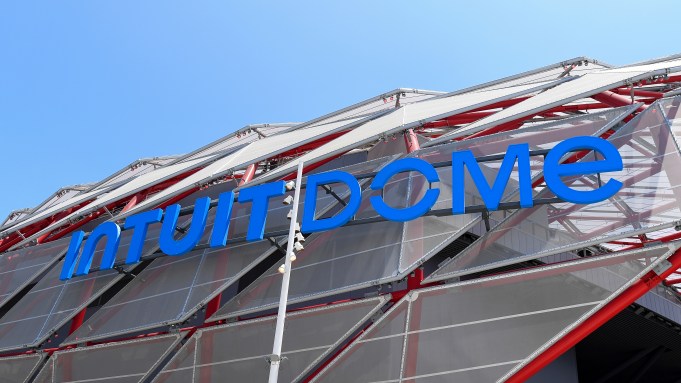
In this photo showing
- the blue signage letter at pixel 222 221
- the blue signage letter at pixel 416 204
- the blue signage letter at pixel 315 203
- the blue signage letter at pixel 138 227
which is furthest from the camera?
the blue signage letter at pixel 138 227

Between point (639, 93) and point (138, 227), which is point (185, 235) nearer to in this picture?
point (138, 227)

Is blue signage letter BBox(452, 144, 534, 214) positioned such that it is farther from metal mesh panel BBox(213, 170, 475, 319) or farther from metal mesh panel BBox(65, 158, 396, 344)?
metal mesh panel BBox(65, 158, 396, 344)

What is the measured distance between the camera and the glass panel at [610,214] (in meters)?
14.9

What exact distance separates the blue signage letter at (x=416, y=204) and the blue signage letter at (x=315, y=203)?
18.7 inches

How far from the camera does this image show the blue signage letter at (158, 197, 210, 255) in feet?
62.4

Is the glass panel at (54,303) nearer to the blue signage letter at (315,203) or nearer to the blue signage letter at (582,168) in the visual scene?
the blue signage letter at (315,203)

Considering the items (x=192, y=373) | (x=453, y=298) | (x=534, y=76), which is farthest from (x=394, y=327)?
(x=534, y=76)

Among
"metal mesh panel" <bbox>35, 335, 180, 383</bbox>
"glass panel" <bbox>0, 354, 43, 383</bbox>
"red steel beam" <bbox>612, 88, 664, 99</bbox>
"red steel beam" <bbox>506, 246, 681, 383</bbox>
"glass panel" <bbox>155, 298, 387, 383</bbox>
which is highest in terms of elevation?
"red steel beam" <bbox>612, 88, 664, 99</bbox>

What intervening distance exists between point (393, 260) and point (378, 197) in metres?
1.57

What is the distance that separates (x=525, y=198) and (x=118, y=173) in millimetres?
22433

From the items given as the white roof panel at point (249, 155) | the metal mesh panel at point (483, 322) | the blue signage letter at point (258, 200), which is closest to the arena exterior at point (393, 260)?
the metal mesh panel at point (483, 322)

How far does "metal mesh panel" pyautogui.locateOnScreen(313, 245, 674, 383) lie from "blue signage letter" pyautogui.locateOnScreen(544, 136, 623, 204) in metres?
1.31

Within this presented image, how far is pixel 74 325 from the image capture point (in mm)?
21578

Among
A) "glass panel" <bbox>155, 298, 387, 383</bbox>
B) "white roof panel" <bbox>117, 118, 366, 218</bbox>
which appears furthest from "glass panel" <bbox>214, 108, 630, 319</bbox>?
"white roof panel" <bbox>117, 118, 366, 218</bbox>
